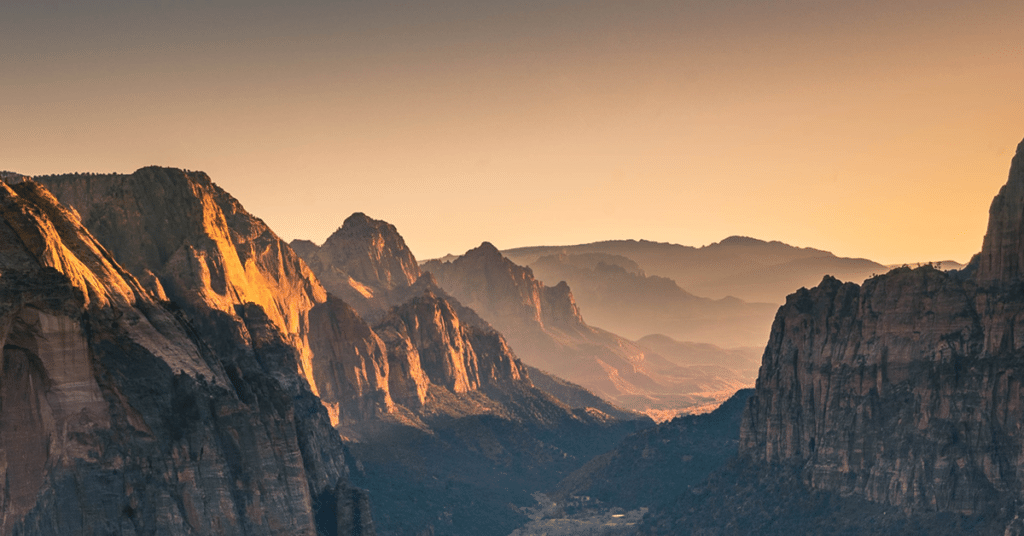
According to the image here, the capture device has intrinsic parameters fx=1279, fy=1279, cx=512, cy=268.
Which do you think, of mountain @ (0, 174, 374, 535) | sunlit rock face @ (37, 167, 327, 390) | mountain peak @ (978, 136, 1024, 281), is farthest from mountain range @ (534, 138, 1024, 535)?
sunlit rock face @ (37, 167, 327, 390)

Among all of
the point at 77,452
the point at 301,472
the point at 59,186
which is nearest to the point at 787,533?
the point at 301,472

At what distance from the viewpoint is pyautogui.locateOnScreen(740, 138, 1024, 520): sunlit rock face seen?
6526 inches

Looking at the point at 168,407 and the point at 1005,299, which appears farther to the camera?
the point at 1005,299

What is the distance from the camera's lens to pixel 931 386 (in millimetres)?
174000

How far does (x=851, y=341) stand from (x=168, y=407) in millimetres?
101747

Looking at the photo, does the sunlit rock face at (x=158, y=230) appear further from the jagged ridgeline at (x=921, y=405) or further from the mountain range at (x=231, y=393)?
the jagged ridgeline at (x=921, y=405)

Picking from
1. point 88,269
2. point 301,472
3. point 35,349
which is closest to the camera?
point 35,349

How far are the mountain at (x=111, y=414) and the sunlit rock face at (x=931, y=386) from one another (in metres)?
80.1

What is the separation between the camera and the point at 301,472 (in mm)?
156750

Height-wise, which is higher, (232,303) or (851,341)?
(232,303)

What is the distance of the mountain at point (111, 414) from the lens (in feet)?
424

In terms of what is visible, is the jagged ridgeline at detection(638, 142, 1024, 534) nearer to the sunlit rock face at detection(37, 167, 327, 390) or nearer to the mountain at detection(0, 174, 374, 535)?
the mountain at detection(0, 174, 374, 535)

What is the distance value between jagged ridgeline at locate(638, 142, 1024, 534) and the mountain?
259 feet

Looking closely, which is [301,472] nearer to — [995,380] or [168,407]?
[168,407]
